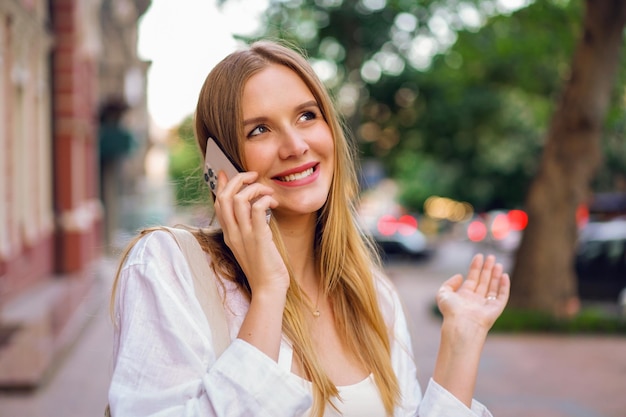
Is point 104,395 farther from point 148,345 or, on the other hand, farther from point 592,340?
point 592,340

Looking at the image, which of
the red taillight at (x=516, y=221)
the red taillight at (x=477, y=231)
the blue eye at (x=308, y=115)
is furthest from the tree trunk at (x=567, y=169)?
the red taillight at (x=477, y=231)

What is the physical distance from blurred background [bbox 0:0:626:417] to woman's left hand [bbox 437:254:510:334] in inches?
21.5

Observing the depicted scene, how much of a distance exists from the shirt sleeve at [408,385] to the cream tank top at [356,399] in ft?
0.28

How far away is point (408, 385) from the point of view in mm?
2178

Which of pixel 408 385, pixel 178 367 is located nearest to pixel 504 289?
pixel 408 385

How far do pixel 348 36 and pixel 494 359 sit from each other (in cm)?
1583

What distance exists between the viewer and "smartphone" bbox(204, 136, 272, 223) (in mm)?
1948

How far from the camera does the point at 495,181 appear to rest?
1542 inches

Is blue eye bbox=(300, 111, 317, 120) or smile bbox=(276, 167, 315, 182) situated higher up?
blue eye bbox=(300, 111, 317, 120)

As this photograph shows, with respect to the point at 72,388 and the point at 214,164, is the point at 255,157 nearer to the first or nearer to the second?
the point at 214,164

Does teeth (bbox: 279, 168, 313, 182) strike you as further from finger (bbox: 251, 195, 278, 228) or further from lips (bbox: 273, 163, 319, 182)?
finger (bbox: 251, 195, 278, 228)

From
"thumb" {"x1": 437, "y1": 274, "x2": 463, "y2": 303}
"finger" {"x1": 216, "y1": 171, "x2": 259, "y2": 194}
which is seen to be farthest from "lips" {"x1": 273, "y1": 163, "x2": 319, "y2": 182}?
"thumb" {"x1": 437, "y1": 274, "x2": 463, "y2": 303}

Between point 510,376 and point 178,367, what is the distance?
7.36m

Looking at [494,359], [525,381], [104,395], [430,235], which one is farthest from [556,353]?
[430,235]
